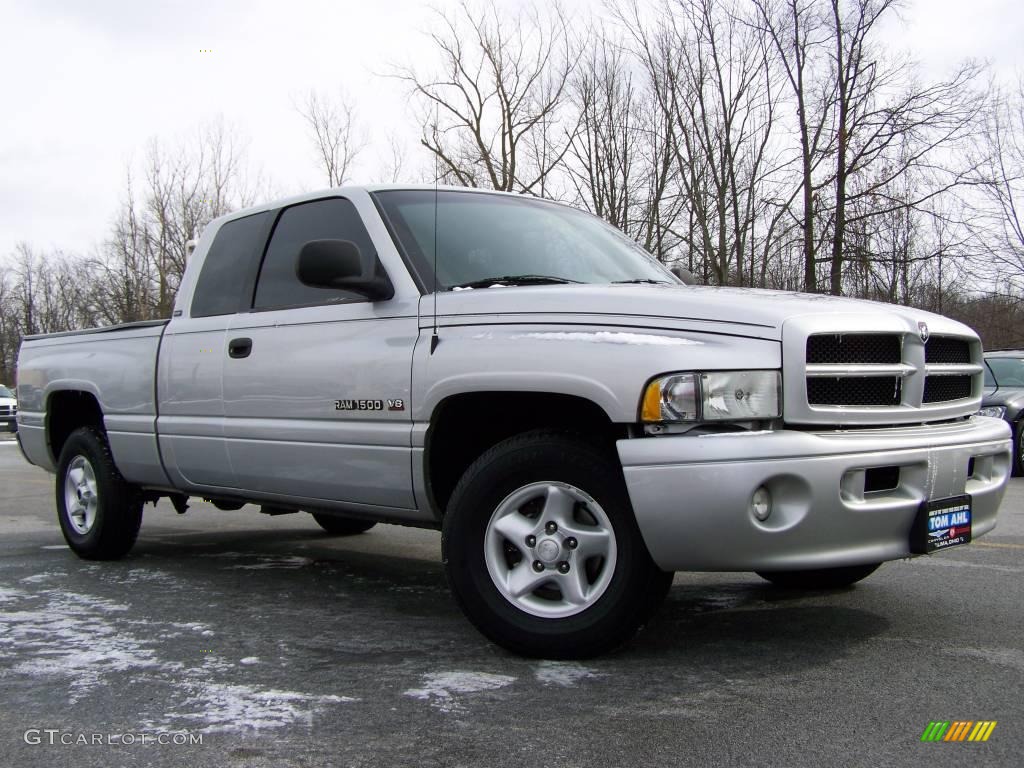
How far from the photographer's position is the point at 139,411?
18.0 feet

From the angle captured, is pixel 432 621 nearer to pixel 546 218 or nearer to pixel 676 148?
pixel 546 218

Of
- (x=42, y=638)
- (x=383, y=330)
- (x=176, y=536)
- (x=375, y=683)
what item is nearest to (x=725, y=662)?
(x=375, y=683)

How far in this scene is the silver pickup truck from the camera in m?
3.25

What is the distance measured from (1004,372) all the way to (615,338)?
33.6ft

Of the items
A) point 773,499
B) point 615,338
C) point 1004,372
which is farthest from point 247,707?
point 1004,372

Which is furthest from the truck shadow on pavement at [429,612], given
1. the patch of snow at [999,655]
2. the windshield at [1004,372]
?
the windshield at [1004,372]

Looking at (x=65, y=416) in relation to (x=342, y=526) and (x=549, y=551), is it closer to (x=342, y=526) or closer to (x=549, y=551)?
(x=342, y=526)

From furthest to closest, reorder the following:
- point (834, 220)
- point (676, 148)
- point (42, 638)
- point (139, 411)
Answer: point (676, 148) → point (834, 220) → point (139, 411) → point (42, 638)

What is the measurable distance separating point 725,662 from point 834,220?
1808 cm

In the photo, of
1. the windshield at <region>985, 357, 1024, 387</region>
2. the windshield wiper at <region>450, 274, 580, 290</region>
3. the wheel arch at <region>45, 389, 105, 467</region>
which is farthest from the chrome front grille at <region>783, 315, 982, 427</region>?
the windshield at <region>985, 357, 1024, 387</region>

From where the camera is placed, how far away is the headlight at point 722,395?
3.25m

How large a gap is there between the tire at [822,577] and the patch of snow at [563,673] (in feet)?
4.98

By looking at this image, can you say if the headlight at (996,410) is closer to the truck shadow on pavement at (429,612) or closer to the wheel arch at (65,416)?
the truck shadow on pavement at (429,612)

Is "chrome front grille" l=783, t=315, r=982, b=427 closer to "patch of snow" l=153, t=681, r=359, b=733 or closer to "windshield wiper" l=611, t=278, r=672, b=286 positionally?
"windshield wiper" l=611, t=278, r=672, b=286
